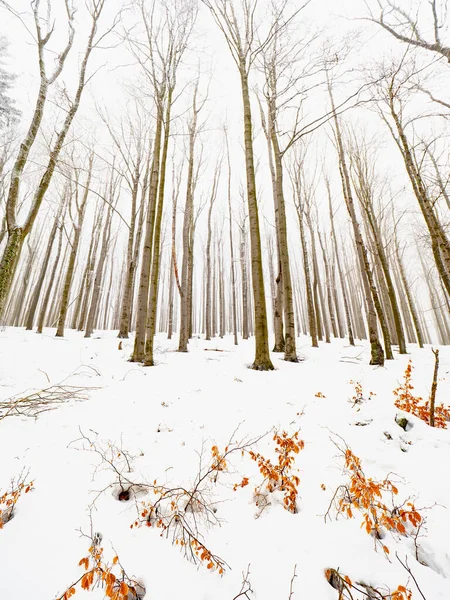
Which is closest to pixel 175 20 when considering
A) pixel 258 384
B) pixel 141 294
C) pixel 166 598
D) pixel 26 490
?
pixel 141 294

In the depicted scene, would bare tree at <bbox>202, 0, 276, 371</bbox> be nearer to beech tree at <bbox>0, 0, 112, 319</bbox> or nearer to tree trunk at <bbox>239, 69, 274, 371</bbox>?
tree trunk at <bbox>239, 69, 274, 371</bbox>

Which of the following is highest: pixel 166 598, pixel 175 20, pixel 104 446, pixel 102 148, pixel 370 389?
pixel 102 148

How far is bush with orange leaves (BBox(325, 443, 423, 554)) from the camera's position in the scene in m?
1.58

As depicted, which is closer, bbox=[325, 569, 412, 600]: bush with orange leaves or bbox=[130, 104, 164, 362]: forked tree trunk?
bbox=[325, 569, 412, 600]: bush with orange leaves

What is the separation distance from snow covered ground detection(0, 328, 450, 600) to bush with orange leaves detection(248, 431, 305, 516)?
0.06m

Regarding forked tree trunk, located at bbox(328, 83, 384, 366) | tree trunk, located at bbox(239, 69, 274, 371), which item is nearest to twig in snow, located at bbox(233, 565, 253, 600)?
tree trunk, located at bbox(239, 69, 274, 371)

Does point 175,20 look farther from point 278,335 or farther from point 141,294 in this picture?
point 278,335

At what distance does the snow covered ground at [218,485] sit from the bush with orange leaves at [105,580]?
4 cm

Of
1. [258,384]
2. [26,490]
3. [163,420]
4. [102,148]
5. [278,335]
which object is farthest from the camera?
[102,148]

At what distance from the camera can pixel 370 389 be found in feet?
14.1

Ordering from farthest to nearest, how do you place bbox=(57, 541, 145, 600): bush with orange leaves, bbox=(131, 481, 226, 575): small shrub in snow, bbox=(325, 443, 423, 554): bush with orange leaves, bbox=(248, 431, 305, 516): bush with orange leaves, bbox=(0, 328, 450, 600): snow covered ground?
bbox=(248, 431, 305, 516): bush with orange leaves < bbox=(325, 443, 423, 554): bush with orange leaves < bbox=(131, 481, 226, 575): small shrub in snow < bbox=(0, 328, 450, 600): snow covered ground < bbox=(57, 541, 145, 600): bush with orange leaves

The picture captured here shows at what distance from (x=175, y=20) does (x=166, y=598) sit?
1003 centimetres

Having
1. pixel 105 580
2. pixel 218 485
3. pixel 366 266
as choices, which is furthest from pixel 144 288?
pixel 366 266

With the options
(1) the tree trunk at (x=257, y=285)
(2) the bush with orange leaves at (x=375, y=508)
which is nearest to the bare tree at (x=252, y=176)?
(1) the tree trunk at (x=257, y=285)
